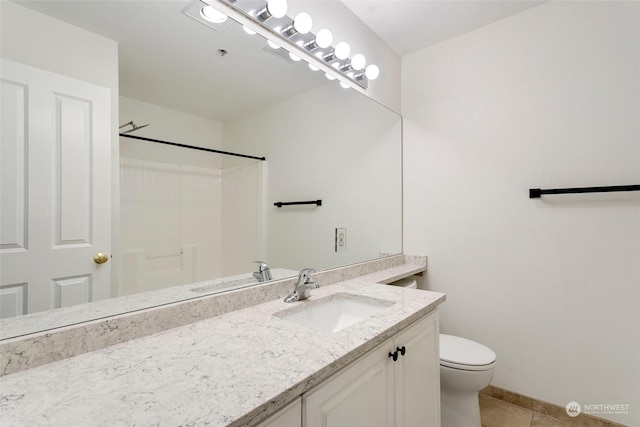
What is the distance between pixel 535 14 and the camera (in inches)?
67.7

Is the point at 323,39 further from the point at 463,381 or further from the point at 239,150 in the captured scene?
the point at 463,381

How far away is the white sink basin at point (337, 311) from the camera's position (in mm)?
1248

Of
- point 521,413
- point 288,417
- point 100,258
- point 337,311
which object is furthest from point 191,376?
point 521,413

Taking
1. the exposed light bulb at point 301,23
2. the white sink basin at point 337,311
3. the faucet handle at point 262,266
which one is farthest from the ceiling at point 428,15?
the white sink basin at point 337,311

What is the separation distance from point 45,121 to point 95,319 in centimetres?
52

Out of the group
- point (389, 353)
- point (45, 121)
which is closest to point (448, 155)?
point (389, 353)

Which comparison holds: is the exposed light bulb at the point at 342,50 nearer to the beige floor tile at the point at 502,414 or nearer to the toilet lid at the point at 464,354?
the toilet lid at the point at 464,354

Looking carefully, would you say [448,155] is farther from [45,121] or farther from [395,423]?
[45,121]

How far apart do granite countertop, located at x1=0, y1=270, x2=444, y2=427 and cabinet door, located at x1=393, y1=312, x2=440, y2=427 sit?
0.16 metres

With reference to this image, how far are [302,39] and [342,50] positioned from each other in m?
0.29

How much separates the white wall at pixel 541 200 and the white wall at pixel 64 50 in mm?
1818

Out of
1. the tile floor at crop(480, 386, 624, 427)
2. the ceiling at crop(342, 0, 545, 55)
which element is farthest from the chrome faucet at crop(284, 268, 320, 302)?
the ceiling at crop(342, 0, 545, 55)

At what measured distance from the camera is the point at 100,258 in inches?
33.0

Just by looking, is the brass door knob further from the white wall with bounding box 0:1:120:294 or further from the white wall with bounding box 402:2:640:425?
the white wall with bounding box 402:2:640:425
